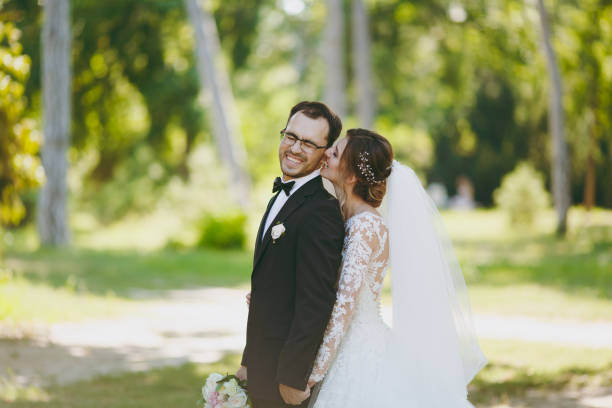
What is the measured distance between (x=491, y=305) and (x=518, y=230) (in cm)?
1599

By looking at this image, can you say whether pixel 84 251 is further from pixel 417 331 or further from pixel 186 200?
pixel 417 331

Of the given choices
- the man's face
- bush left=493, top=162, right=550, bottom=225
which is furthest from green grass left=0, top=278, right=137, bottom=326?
bush left=493, top=162, right=550, bottom=225

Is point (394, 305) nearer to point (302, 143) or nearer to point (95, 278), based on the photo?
point (302, 143)

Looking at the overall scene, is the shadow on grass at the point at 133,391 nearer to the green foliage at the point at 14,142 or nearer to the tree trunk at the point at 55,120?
the green foliage at the point at 14,142

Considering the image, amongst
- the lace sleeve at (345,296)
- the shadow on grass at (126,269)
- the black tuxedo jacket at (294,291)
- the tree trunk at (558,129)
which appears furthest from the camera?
the tree trunk at (558,129)

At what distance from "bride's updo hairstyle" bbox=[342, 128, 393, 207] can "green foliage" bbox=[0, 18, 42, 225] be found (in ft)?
18.9

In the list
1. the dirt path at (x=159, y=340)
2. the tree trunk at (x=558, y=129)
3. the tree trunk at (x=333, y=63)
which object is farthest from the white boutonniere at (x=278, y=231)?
the tree trunk at (x=558, y=129)

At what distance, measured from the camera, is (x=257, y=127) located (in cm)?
3534

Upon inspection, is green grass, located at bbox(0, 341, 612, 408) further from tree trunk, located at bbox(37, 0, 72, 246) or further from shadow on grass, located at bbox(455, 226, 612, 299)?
tree trunk, located at bbox(37, 0, 72, 246)

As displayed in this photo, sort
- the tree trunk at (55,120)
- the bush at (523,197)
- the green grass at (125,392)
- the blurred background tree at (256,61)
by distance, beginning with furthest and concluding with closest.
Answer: the bush at (523,197)
the blurred background tree at (256,61)
the tree trunk at (55,120)
the green grass at (125,392)

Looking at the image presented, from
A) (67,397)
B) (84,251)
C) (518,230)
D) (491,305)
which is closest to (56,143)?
(84,251)

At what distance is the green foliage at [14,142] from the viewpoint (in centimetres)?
791

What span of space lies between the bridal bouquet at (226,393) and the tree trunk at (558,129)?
19.4 m

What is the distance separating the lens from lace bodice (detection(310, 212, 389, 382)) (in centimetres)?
302
